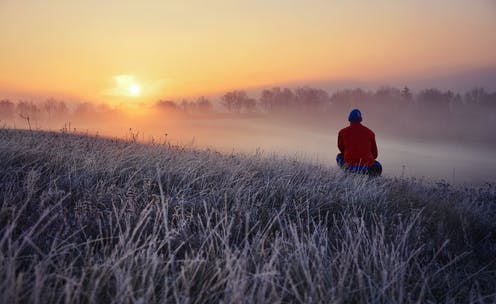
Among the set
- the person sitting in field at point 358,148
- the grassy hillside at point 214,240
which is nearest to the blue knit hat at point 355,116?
the person sitting in field at point 358,148

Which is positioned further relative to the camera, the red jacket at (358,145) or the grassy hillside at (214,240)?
the red jacket at (358,145)

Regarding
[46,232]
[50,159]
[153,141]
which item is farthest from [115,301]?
[153,141]

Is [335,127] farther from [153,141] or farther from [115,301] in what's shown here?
[115,301]

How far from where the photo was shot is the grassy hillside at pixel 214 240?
196 cm

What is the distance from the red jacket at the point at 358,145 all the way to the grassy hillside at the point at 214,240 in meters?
2.55

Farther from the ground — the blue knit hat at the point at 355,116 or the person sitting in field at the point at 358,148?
the blue knit hat at the point at 355,116

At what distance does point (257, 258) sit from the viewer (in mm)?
2492

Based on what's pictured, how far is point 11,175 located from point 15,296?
8.51 feet

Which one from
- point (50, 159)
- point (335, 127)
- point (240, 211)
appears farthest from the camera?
point (335, 127)

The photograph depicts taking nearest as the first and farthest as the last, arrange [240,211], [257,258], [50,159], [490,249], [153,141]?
[257,258] < [240,211] < [490,249] < [50,159] < [153,141]

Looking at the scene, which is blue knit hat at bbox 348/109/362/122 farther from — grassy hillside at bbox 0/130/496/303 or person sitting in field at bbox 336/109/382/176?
grassy hillside at bbox 0/130/496/303

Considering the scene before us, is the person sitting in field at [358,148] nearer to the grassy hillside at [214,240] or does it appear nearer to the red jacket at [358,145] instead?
the red jacket at [358,145]

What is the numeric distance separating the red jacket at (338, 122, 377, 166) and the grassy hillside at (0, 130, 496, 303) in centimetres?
255

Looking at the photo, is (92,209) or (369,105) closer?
(92,209)
